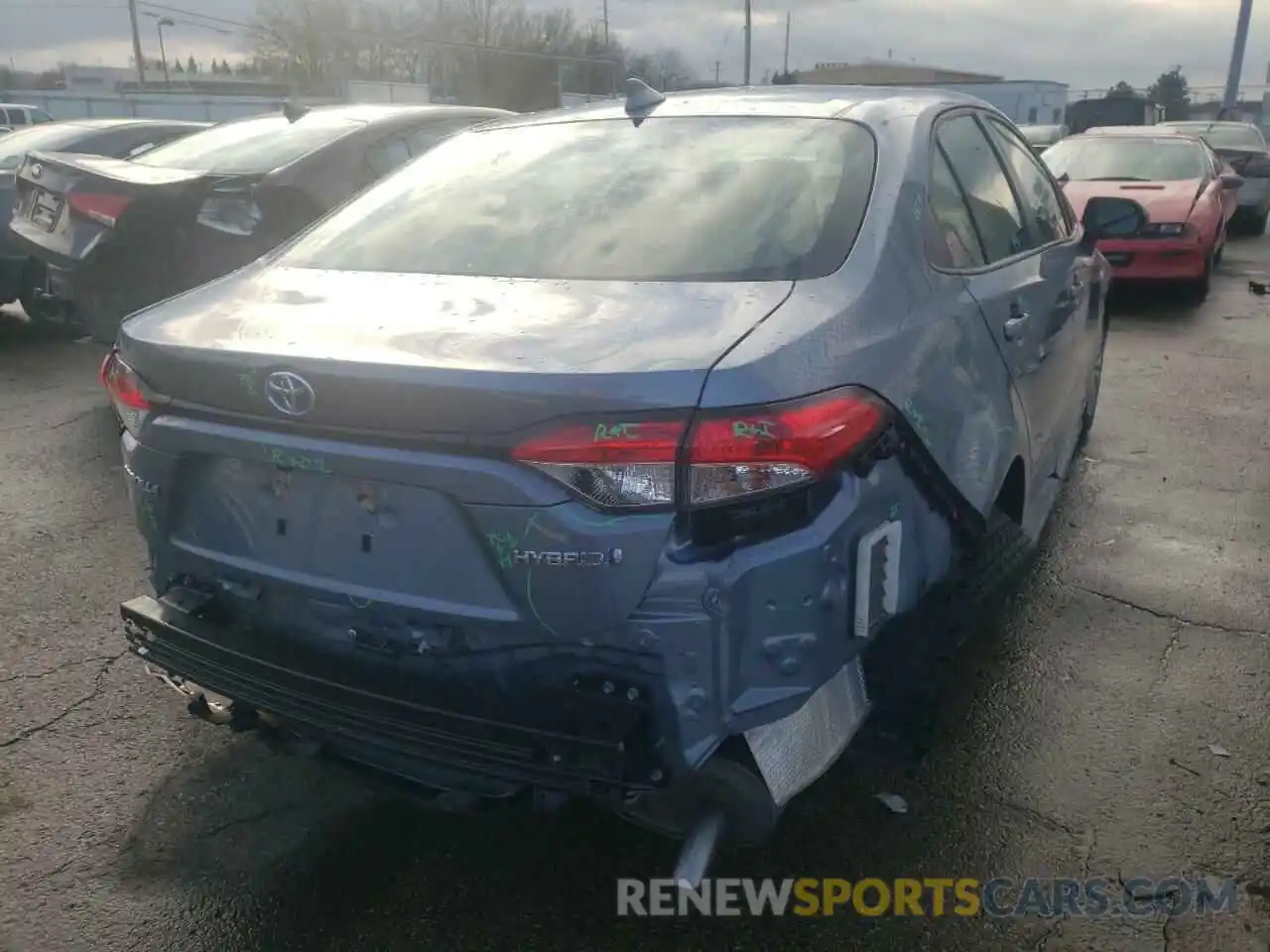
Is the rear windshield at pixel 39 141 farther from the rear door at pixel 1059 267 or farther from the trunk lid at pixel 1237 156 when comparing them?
the trunk lid at pixel 1237 156

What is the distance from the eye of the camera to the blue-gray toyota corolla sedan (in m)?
1.90

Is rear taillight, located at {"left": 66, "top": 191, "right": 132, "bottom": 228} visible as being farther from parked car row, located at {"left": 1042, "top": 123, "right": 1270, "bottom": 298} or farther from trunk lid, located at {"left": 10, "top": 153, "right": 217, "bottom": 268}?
parked car row, located at {"left": 1042, "top": 123, "right": 1270, "bottom": 298}

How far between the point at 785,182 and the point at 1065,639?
192cm

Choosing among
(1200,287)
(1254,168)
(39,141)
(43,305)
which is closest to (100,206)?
(43,305)

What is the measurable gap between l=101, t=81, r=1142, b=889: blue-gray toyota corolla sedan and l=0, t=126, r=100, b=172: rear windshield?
657 centimetres

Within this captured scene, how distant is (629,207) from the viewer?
267 cm

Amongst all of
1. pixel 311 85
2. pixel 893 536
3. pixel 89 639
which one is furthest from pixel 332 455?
pixel 311 85

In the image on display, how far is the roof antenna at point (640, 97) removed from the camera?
320cm

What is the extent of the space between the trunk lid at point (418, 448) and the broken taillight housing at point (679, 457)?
0.03m

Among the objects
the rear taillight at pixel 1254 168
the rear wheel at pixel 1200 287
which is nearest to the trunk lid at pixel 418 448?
the rear wheel at pixel 1200 287

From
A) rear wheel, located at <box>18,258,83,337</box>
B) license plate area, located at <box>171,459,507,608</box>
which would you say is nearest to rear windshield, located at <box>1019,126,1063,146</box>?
rear wheel, located at <box>18,258,83,337</box>

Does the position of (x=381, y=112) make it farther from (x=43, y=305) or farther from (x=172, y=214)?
(x=43, y=305)

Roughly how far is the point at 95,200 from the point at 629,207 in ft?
13.8

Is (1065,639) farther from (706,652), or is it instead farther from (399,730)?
(399,730)
